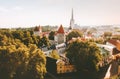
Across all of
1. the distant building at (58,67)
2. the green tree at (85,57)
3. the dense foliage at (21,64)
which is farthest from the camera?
the distant building at (58,67)

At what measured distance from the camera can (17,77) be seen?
27406mm

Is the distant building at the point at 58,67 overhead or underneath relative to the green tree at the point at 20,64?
underneath

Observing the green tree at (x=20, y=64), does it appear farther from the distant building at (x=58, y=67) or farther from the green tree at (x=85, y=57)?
the green tree at (x=85, y=57)

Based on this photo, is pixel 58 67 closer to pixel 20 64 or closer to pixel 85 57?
pixel 85 57

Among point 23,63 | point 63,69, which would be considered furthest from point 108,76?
point 23,63

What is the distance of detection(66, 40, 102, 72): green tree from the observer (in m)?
31.1

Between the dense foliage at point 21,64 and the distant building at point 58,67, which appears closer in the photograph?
the dense foliage at point 21,64

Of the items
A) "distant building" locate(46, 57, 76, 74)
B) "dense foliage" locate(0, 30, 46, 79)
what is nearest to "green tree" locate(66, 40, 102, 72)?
"distant building" locate(46, 57, 76, 74)

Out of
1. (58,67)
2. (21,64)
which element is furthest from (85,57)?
(21,64)

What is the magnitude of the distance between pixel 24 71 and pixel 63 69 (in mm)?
7066

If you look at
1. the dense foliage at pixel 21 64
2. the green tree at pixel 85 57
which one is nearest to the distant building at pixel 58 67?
the green tree at pixel 85 57

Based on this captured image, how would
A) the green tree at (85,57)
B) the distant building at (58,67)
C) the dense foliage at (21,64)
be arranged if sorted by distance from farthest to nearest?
the distant building at (58,67)
the green tree at (85,57)
the dense foliage at (21,64)

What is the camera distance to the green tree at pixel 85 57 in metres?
31.1

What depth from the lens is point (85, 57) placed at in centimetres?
3116
